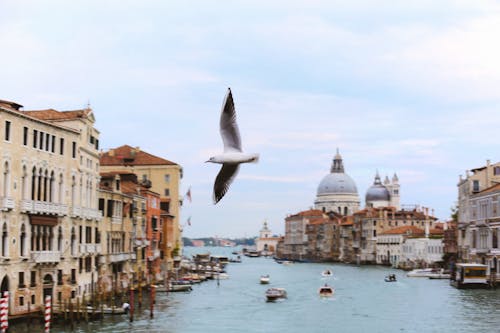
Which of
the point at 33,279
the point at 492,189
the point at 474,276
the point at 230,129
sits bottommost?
the point at 474,276

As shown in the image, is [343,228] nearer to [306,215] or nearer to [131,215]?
[306,215]

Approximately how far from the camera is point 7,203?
83.7 ft

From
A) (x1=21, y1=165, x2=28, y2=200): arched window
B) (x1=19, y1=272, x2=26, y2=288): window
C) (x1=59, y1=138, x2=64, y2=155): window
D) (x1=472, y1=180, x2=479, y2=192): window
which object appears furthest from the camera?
(x1=472, y1=180, x2=479, y2=192): window

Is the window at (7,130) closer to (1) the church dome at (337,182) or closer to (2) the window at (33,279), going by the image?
(2) the window at (33,279)

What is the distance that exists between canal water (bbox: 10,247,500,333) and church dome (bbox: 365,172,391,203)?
75710 mm

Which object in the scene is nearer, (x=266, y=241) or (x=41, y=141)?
(x=41, y=141)

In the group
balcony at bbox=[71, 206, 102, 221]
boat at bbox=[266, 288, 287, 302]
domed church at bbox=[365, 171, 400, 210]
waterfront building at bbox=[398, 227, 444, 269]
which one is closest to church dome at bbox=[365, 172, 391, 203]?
domed church at bbox=[365, 171, 400, 210]

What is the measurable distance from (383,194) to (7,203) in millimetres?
104342

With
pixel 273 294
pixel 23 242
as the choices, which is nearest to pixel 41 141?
pixel 23 242

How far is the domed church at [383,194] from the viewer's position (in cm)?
12606

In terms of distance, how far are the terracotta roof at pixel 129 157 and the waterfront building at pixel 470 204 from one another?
18.8 meters

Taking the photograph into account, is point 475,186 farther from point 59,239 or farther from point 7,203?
point 7,203

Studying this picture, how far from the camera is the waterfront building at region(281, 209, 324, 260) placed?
132625 mm

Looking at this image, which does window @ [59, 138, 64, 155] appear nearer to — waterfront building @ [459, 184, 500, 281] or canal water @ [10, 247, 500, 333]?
canal water @ [10, 247, 500, 333]
